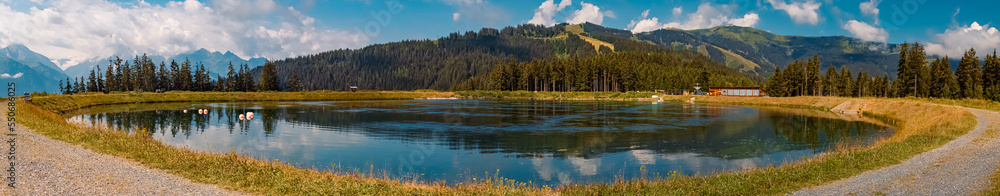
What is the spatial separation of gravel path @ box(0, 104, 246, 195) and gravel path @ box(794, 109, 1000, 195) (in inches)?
618

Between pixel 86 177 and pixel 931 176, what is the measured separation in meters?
23.0

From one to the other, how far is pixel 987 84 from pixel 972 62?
10.2 metres

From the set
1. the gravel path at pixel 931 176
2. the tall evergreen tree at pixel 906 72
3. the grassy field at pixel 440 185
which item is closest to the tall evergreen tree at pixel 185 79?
the grassy field at pixel 440 185

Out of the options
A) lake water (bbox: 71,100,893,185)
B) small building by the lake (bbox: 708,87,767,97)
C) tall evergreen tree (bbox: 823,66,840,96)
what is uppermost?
tall evergreen tree (bbox: 823,66,840,96)

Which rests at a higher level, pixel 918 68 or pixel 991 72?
pixel 918 68

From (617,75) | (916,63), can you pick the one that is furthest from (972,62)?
(617,75)

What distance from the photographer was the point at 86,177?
43.3 feet

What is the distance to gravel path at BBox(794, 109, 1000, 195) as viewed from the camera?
479 inches

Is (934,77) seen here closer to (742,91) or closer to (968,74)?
(968,74)

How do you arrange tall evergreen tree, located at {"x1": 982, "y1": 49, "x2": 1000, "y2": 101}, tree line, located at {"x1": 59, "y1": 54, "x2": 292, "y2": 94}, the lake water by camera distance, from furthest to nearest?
tree line, located at {"x1": 59, "y1": 54, "x2": 292, "y2": 94}
tall evergreen tree, located at {"x1": 982, "y1": 49, "x2": 1000, "y2": 101}
the lake water

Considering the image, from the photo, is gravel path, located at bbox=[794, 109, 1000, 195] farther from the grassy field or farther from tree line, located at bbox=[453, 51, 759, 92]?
tree line, located at bbox=[453, 51, 759, 92]

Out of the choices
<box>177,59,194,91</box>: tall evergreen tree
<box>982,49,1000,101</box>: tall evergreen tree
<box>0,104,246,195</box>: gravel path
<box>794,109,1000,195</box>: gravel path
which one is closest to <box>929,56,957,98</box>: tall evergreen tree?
<box>982,49,1000,101</box>: tall evergreen tree

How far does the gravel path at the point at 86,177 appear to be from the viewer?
11883 mm

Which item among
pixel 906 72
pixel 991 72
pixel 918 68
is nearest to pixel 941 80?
pixel 918 68
